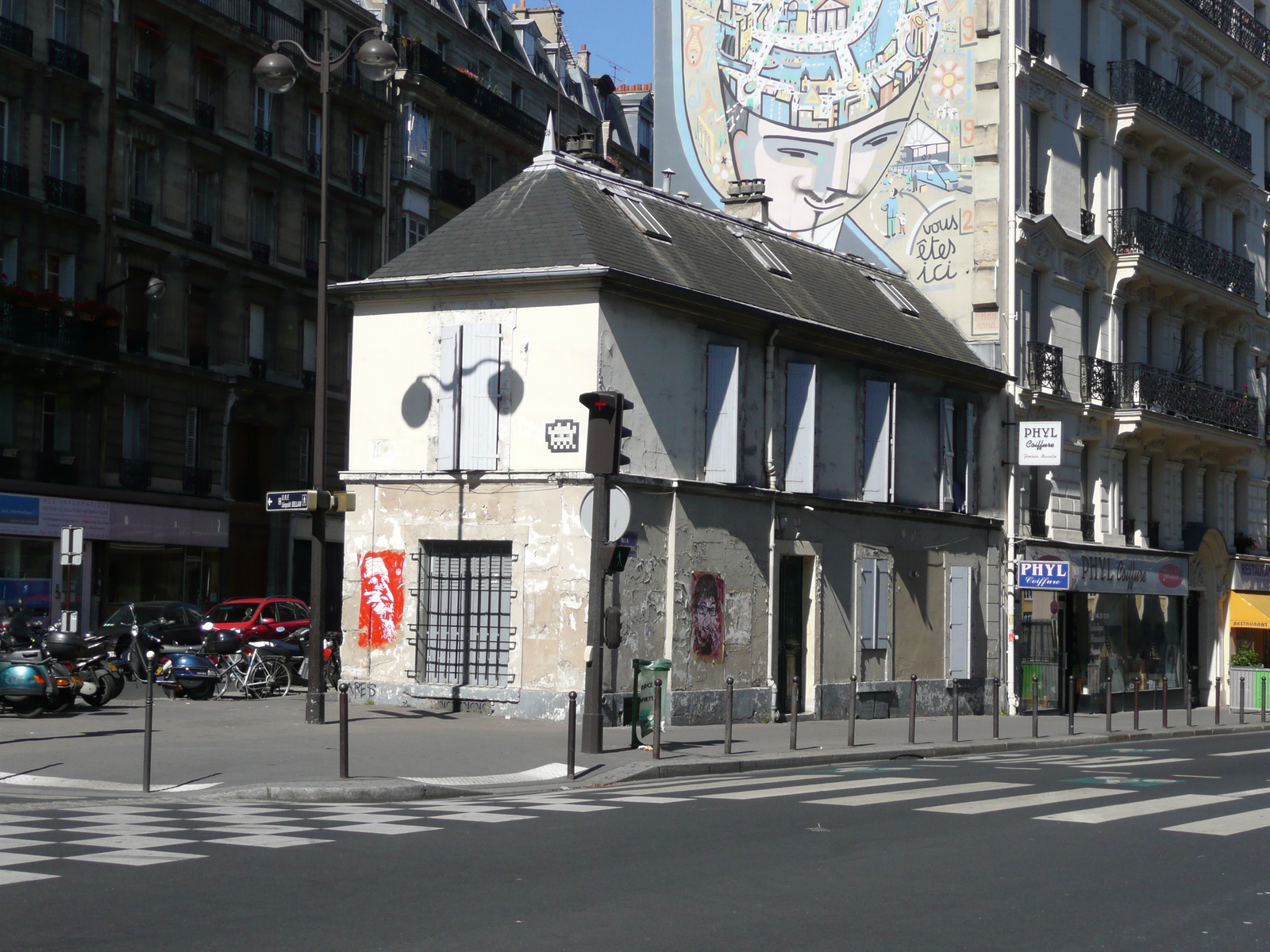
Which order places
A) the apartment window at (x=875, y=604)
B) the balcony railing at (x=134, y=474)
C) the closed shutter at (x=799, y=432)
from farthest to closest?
the balcony railing at (x=134, y=474)
the apartment window at (x=875, y=604)
the closed shutter at (x=799, y=432)

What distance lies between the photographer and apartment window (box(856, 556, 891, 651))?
2562 cm

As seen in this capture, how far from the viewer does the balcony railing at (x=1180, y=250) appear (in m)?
34.8

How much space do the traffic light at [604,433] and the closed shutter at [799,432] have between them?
7.41m

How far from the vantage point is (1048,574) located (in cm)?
2820

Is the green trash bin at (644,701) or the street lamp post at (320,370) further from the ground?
the street lamp post at (320,370)

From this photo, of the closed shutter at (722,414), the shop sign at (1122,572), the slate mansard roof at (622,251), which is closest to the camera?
the slate mansard roof at (622,251)

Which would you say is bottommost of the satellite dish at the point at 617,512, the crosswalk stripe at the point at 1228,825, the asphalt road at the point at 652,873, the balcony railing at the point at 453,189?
the crosswalk stripe at the point at 1228,825

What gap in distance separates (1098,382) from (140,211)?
22412mm

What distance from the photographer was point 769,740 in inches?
781

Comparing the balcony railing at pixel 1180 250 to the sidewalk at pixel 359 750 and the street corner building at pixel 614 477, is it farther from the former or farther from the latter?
the sidewalk at pixel 359 750

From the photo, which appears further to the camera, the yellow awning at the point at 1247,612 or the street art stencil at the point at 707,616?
the yellow awning at the point at 1247,612

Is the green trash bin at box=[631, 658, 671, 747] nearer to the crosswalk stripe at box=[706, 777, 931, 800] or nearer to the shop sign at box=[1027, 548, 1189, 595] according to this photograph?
the crosswalk stripe at box=[706, 777, 931, 800]

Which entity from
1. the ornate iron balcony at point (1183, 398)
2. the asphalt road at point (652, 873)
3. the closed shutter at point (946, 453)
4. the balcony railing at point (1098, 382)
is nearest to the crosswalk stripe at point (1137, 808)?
the asphalt road at point (652, 873)

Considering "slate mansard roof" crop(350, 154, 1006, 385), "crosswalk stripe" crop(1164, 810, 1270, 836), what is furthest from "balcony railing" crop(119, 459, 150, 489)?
"crosswalk stripe" crop(1164, 810, 1270, 836)
